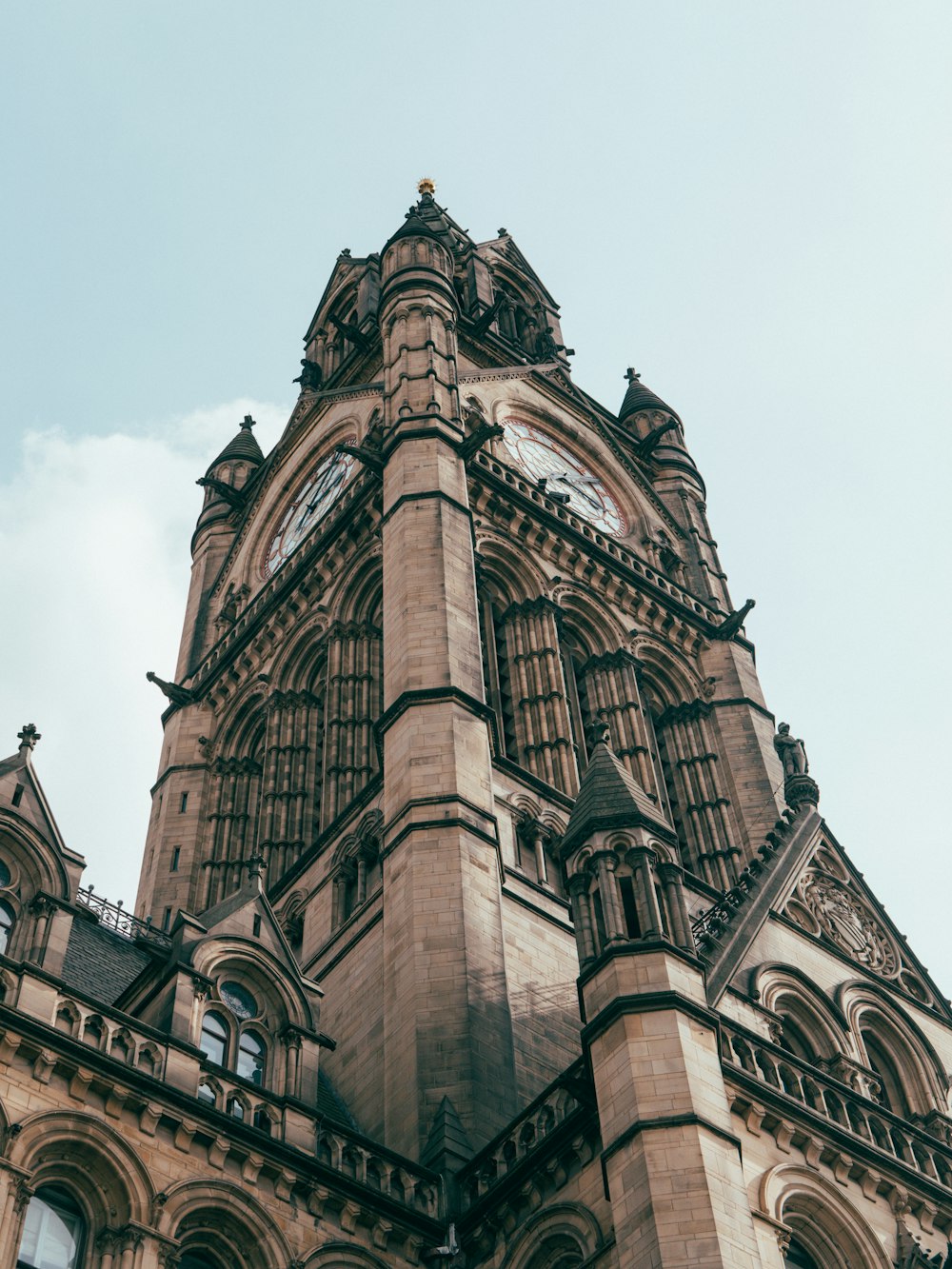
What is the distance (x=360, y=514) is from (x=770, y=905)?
14.9 meters

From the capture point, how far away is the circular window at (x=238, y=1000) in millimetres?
21359

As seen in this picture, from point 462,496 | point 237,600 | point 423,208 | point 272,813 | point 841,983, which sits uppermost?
point 423,208

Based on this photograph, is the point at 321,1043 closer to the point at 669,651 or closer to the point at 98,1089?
the point at 98,1089

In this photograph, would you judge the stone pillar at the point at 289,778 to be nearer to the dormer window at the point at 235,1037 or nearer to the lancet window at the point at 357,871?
the lancet window at the point at 357,871

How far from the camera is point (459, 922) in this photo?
24.5 metres

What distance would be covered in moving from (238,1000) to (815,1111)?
648 centimetres

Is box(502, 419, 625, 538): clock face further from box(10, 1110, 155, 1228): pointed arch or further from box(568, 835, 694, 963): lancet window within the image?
box(10, 1110, 155, 1228): pointed arch

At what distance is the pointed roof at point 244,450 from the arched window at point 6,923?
101 ft

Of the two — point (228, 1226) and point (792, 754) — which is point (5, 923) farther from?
point (792, 754)

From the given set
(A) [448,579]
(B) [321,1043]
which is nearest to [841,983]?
(B) [321,1043]

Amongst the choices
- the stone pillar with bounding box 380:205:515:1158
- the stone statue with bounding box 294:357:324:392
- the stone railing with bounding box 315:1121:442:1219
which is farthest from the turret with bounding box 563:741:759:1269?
the stone statue with bounding box 294:357:324:392

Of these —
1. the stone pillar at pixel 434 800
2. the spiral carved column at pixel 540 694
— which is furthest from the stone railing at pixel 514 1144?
the spiral carved column at pixel 540 694

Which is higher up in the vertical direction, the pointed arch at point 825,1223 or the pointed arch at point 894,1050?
the pointed arch at point 894,1050

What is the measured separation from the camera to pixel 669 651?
39.4 m
